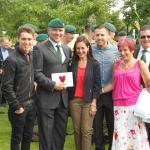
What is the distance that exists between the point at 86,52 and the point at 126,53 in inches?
26.4

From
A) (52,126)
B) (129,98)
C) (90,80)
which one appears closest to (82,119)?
(52,126)

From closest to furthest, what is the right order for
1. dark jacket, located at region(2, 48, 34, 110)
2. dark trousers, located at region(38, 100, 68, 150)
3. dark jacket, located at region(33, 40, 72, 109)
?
1. dark jacket, located at region(2, 48, 34, 110)
2. dark jacket, located at region(33, 40, 72, 109)
3. dark trousers, located at region(38, 100, 68, 150)

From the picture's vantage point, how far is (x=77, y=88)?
6.15m

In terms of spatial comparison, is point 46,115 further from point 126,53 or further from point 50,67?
point 126,53

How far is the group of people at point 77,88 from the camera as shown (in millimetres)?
5746

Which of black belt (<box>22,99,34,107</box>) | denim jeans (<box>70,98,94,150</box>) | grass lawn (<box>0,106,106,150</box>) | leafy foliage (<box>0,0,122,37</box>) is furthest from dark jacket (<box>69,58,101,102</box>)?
leafy foliage (<box>0,0,122,37</box>)

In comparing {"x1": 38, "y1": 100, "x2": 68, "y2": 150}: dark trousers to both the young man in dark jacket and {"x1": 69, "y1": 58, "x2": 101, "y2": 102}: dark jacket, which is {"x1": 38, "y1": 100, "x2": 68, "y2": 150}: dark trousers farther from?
{"x1": 69, "y1": 58, "x2": 101, "y2": 102}: dark jacket

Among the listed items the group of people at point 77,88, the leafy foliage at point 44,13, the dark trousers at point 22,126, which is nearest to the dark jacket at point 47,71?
the group of people at point 77,88

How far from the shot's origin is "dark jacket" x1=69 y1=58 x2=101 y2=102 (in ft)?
20.1

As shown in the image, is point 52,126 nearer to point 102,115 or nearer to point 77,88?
point 77,88

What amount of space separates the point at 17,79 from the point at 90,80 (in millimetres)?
1105

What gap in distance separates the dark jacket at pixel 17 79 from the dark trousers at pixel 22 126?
0.55 ft

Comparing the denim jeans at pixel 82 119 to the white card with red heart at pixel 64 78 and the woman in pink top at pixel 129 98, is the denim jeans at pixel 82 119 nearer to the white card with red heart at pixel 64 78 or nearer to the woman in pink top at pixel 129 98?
the white card with red heart at pixel 64 78

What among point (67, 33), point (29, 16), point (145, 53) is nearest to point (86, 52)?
point (145, 53)
